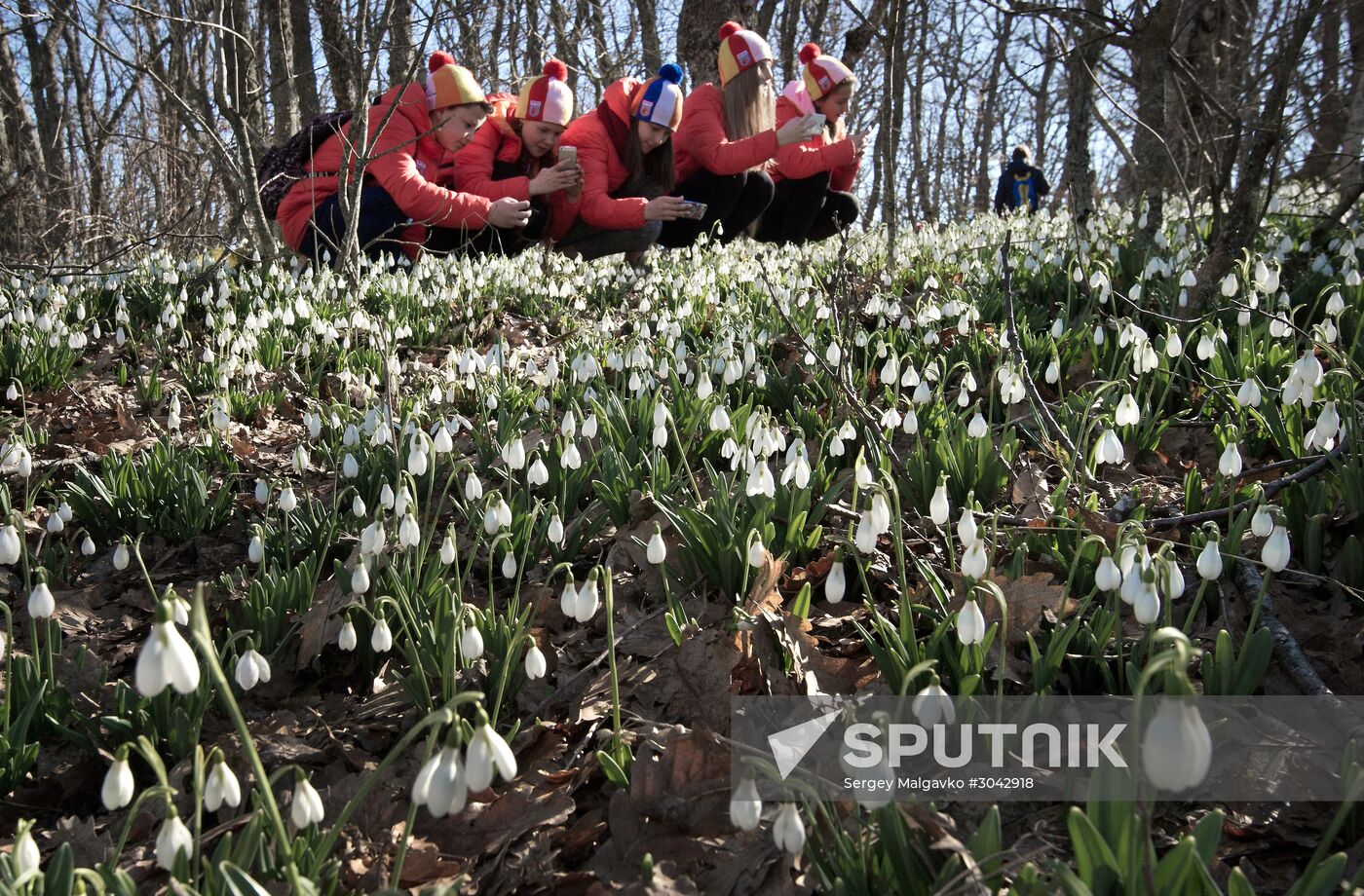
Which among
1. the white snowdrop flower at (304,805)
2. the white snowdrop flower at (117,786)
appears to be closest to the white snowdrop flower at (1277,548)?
the white snowdrop flower at (304,805)

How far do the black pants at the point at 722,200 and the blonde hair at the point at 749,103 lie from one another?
1.00 feet

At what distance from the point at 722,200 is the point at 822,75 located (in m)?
1.12

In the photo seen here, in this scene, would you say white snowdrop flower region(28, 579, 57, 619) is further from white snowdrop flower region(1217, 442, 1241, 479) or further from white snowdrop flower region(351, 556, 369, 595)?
white snowdrop flower region(1217, 442, 1241, 479)

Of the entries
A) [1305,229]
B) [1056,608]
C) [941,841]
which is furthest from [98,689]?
[1305,229]

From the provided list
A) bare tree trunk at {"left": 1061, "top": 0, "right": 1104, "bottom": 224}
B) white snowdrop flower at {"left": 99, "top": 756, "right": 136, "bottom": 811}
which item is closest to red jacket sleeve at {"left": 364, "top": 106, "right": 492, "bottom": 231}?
bare tree trunk at {"left": 1061, "top": 0, "right": 1104, "bottom": 224}

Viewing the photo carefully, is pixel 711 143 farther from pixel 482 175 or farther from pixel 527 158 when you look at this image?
pixel 482 175

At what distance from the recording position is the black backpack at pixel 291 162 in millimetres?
5804

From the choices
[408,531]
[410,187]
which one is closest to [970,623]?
[408,531]

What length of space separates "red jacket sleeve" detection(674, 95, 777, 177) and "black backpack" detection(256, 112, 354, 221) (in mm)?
2302

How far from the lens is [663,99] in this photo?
5.84m

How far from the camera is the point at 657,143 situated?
248 inches

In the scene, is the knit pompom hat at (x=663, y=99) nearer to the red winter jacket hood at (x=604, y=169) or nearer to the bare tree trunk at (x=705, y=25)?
the red winter jacket hood at (x=604, y=169)

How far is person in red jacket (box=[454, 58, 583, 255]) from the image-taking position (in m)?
6.04

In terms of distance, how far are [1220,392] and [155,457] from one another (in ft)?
10.4
